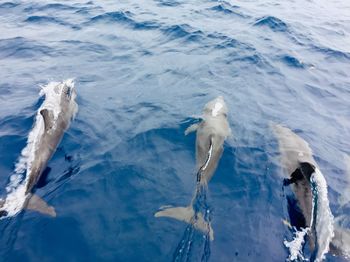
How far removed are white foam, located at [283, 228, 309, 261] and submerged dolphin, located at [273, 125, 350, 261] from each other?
0.44 feet

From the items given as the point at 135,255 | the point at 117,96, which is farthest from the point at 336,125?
the point at 135,255

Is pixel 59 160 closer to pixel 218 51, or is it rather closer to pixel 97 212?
pixel 97 212

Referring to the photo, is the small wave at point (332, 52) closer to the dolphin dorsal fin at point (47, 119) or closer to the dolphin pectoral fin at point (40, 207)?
the dolphin dorsal fin at point (47, 119)

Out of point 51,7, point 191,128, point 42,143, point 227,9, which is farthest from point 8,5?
point 191,128

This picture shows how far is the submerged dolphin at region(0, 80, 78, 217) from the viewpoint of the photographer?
316 inches

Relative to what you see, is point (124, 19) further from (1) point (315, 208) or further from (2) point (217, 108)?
(1) point (315, 208)

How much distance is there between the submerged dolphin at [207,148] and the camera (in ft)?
26.5

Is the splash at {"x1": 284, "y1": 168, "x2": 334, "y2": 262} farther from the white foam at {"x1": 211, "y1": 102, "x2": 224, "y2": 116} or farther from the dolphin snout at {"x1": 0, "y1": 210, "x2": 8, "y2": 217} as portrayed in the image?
the dolphin snout at {"x1": 0, "y1": 210, "x2": 8, "y2": 217}

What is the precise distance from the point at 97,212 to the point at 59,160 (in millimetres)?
2188

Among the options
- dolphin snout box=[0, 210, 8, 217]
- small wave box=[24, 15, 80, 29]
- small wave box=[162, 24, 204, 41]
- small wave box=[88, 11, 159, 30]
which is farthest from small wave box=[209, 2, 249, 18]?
dolphin snout box=[0, 210, 8, 217]

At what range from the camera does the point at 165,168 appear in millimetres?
9734

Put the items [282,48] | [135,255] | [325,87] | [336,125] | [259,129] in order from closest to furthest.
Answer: [135,255] → [259,129] → [336,125] → [325,87] → [282,48]

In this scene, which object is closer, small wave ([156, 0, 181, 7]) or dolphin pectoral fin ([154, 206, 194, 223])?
dolphin pectoral fin ([154, 206, 194, 223])

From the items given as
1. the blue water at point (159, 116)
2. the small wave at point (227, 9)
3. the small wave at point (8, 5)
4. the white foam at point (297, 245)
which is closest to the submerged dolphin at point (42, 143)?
the blue water at point (159, 116)
